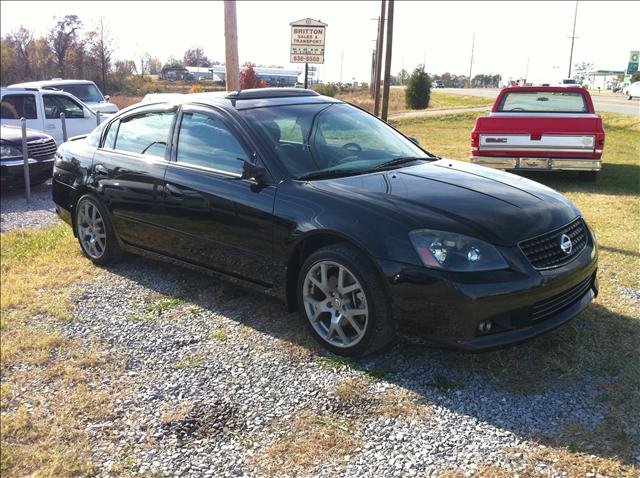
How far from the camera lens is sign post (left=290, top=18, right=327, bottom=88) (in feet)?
40.4

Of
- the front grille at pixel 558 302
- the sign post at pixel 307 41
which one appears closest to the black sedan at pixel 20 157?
the sign post at pixel 307 41

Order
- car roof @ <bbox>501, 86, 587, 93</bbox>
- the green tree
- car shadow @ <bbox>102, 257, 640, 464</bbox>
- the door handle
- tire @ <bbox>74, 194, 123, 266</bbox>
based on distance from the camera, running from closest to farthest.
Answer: car shadow @ <bbox>102, 257, 640, 464</bbox>
the door handle
tire @ <bbox>74, 194, 123, 266</bbox>
car roof @ <bbox>501, 86, 587, 93</bbox>
the green tree

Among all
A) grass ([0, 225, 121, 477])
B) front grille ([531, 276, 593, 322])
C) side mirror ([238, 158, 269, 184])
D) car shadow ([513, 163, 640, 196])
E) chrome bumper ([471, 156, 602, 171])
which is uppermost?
side mirror ([238, 158, 269, 184])

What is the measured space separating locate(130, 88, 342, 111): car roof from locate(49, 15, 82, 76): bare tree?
1596 inches

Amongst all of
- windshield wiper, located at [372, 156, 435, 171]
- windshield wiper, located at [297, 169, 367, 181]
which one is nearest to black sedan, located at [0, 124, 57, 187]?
windshield wiper, located at [297, 169, 367, 181]

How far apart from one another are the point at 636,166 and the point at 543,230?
9.77 metres

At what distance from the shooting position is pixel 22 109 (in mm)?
12312

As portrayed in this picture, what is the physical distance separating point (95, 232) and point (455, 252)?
3.59 m

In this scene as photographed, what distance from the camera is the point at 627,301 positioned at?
4.52 m

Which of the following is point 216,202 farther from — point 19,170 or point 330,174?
point 19,170

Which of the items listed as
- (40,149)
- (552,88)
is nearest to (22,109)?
(40,149)

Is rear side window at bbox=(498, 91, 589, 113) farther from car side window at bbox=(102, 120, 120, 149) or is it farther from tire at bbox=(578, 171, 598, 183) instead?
car side window at bbox=(102, 120, 120, 149)

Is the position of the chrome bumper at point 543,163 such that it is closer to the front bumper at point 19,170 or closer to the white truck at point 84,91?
the front bumper at point 19,170

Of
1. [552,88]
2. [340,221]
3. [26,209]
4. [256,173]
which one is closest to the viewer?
[340,221]
